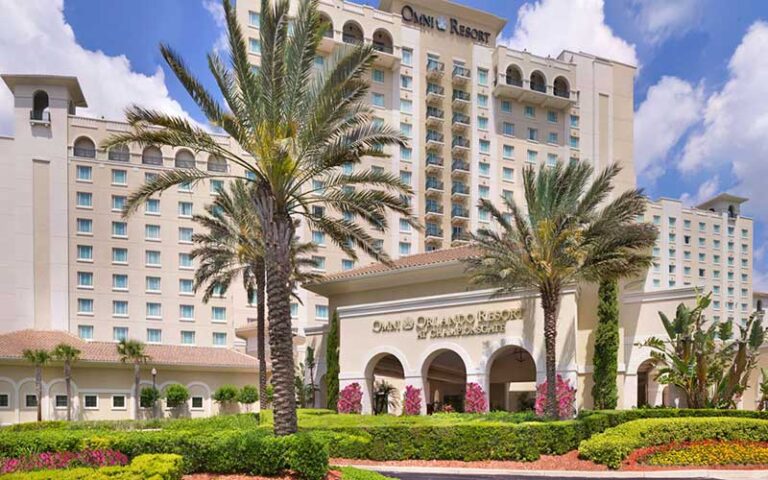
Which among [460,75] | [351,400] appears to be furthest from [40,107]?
[351,400]

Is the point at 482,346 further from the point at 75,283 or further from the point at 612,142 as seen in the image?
the point at 612,142

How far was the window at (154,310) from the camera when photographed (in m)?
62.5

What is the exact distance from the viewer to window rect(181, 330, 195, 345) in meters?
63.3

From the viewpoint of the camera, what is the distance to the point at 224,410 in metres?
55.1

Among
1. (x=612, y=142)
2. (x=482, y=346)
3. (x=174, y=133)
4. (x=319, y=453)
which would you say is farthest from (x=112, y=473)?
(x=612, y=142)

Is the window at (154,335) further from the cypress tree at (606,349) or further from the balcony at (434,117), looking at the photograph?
the cypress tree at (606,349)

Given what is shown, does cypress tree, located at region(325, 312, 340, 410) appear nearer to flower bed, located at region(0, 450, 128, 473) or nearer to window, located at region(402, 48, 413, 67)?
flower bed, located at region(0, 450, 128, 473)

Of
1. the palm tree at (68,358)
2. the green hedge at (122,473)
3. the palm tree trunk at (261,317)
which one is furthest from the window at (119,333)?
the green hedge at (122,473)

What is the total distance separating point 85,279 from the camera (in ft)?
199

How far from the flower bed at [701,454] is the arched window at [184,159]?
2138 inches

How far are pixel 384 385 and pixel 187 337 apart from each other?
29.6 meters

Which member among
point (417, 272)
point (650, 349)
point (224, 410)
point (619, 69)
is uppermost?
point (619, 69)

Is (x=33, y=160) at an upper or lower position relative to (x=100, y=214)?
upper

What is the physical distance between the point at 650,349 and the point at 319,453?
23099 millimetres
